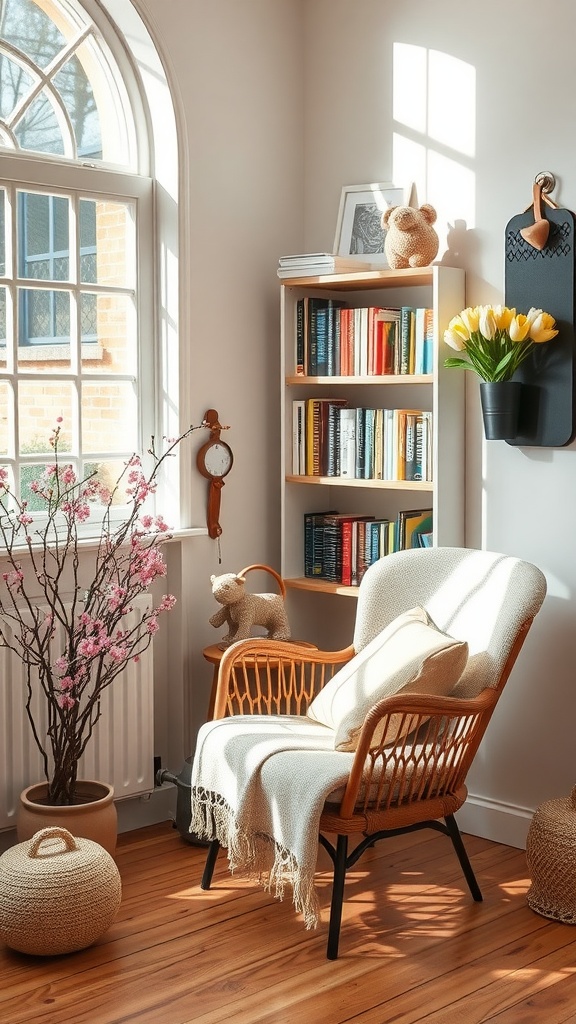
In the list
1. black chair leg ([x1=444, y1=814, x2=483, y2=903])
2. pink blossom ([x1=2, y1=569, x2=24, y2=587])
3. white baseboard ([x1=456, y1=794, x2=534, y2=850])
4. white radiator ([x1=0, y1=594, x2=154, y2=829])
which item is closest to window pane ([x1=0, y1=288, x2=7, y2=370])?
pink blossom ([x1=2, y1=569, x2=24, y2=587])

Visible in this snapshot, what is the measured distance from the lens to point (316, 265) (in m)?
3.64

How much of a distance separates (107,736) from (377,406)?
1.41 meters

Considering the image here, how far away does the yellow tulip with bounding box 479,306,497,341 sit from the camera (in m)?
3.15

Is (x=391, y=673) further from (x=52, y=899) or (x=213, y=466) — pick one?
(x=213, y=466)

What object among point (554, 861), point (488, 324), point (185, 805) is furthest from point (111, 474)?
point (554, 861)

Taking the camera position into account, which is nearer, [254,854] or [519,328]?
[254,854]

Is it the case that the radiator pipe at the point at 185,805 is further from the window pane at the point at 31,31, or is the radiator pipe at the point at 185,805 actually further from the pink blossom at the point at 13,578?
the window pane at the point at 31,31

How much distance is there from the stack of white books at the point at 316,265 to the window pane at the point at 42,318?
0.72 metres

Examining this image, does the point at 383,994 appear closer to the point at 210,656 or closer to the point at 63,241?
the point at 210,656

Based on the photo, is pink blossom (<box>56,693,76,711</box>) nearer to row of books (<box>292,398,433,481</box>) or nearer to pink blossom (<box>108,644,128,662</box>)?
pink blossom (<box>108,644,128,662</box>)

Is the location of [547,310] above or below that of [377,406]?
above

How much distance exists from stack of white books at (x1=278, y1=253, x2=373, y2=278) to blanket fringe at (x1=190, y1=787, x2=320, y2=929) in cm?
166

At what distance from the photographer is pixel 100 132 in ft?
11.8

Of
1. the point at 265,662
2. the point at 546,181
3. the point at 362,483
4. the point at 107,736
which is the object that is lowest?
the point at 107,736
